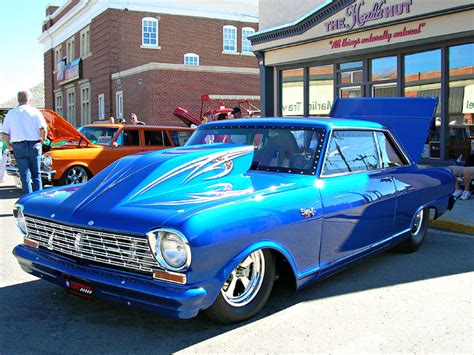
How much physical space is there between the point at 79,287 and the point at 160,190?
876 mm

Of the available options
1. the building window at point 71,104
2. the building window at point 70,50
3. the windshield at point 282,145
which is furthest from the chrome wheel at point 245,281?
the building window at point 70,50

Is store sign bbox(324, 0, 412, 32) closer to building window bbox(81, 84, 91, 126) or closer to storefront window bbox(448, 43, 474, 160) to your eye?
storefront window bbox(448, 43, 474, 160)

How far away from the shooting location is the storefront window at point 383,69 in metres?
11.9

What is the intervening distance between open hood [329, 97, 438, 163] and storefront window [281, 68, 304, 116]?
300 inches

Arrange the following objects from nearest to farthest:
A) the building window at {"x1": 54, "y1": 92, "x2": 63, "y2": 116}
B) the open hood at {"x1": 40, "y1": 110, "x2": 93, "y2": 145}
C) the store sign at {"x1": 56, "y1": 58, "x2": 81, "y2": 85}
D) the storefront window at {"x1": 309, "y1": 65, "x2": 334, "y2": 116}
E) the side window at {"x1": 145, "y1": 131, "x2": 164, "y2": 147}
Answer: the open hood at {"x1": 40, "y1": 110, "x2": 93, "y2": 145} → the side window at {"x1": 145, "y1": 131, "x2": 164, "y2": 147} → the storefront window at {"x1": 309, "y1": 65, "x2": 334, "y2": 116} → the store sign at {"x1": 56, "y1": 58, "x2": 81, "y2": 85} → the building window at {"x1": 54, "y1": 92, "x2": 63, "y2": 116}

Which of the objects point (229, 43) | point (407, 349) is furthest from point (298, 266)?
point (229, 43)

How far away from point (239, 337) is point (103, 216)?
1240mm

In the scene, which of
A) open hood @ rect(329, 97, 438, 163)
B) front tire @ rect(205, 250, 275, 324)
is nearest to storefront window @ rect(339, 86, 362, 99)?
open hood @ rect(329, 97, 438, 163)

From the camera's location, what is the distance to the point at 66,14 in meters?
37.4

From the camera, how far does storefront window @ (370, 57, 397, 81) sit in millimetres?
11898

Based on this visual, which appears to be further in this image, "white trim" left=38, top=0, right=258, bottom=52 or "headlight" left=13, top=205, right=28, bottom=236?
"white trim" left=38, top=0, right=258, bottom=52

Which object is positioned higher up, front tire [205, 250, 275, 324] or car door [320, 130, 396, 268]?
car door [320, 130, 396, 268]

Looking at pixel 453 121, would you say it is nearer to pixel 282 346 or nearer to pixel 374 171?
pixel 374 171

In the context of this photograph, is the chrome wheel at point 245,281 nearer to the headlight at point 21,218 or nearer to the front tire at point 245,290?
the front tire at point 245,290
